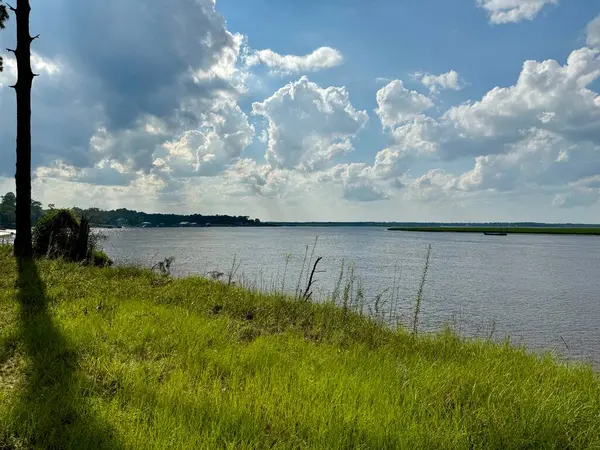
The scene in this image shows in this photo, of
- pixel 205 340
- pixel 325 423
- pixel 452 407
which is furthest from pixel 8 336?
pixel 452 407

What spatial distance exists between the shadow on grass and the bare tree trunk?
879 cm

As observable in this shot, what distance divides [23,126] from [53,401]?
13.0 m

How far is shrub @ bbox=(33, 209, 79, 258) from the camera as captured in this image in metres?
18.4

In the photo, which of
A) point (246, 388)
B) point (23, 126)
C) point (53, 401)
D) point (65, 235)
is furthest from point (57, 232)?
point (246, 388)

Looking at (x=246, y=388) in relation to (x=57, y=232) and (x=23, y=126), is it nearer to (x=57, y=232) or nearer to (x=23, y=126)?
(x=23, y=126)

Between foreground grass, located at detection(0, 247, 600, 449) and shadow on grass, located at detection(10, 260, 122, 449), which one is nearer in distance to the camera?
shadow on grass, located at detection(10, 260, 122, 449)

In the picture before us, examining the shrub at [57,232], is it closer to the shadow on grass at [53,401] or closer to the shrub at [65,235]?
the shrub at [65,235]

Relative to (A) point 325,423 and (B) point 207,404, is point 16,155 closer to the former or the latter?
(B) point 207,404

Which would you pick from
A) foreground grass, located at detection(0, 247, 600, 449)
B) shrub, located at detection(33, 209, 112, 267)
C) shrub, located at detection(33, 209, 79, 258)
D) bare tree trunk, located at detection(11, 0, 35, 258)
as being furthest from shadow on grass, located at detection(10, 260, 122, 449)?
shrub, located at detection(33, 209, 79, 258)

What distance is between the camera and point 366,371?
6.25 m

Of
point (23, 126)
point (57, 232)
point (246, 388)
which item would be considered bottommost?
point (246, 388)

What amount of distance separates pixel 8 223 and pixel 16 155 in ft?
394

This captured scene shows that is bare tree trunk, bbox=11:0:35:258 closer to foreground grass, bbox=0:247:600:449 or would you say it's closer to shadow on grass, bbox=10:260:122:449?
foreground grass, bbox=0:247:600:449

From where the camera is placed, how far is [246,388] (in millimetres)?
5242
